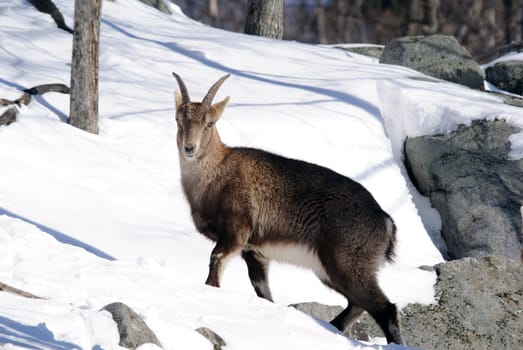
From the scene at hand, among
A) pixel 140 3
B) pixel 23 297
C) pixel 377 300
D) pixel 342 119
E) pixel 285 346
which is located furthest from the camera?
pixel 140 3

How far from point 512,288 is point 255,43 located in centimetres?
715

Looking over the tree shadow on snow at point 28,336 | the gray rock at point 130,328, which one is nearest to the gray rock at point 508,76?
the gray rock at point 130,328

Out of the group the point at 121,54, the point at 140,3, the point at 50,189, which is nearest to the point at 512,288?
the point at 50,189

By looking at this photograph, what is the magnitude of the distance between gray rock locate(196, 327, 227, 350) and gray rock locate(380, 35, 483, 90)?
1020cm

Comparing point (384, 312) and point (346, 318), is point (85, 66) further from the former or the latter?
point (384, 312)

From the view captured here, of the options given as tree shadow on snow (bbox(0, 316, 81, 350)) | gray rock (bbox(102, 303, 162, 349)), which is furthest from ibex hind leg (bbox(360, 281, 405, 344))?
tree shadow on snow (bbox(0, 316, 81, 350))

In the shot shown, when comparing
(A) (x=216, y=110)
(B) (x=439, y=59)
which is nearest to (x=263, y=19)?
(B) (x=439, y=59)

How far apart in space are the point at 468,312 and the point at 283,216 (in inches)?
106

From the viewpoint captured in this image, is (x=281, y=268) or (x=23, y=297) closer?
(x=23, y=297)

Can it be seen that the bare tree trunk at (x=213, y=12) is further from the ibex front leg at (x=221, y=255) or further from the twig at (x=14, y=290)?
the twig at (x=14, y=290)

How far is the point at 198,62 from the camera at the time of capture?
14.3 m

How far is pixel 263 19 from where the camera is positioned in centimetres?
1717

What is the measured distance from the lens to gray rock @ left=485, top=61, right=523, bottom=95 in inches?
627

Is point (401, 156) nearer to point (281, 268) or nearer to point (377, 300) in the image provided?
point (281, 268)
